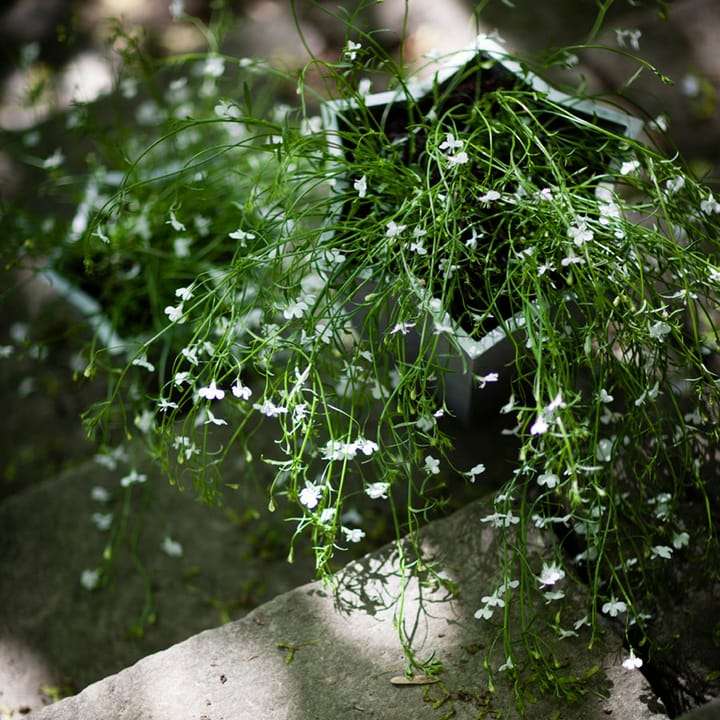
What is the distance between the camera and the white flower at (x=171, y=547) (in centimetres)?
157

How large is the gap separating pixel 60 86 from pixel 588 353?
5.55ft

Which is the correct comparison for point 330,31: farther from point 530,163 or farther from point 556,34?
point 530,163

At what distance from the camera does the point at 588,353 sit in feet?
3.31

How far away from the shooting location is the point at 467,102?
1.30m

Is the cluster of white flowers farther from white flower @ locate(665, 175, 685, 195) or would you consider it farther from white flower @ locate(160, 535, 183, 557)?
white flower @ locate(160, 535, 183, 557)

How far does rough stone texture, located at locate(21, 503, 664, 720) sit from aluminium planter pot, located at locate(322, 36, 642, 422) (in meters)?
0.26

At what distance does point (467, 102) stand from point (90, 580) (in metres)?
1.12

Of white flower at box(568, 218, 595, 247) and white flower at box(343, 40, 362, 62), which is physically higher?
white flower at box(343, 40, 362, 62)

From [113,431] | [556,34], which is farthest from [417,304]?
A: [556,34]

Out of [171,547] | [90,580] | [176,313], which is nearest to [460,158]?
[176,313]

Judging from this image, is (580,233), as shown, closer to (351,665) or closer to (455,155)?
(455,155)

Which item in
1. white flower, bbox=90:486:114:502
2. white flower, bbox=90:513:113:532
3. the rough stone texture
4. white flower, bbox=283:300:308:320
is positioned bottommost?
the rough stone texture

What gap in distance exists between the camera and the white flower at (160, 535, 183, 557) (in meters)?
1.57

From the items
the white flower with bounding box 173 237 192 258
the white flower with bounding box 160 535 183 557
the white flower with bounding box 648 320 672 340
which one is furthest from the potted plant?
the white flower with bounding box 160 535 183 557
